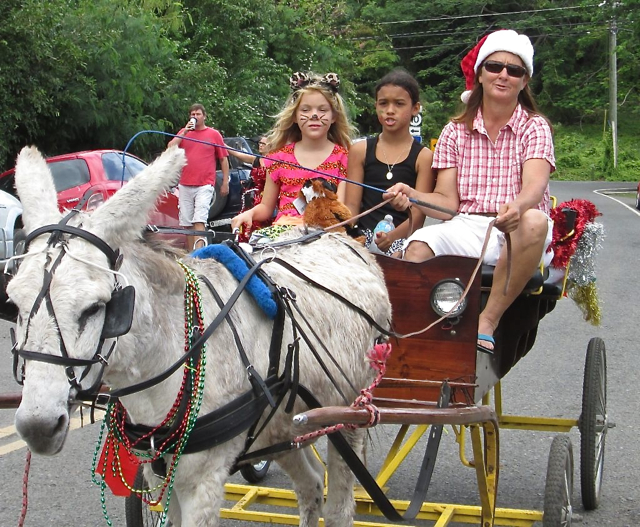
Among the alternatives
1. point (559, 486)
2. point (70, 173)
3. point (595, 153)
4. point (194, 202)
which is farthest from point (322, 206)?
point (595, 153)

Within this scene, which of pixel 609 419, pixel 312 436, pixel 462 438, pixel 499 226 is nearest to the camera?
pixel 312 436

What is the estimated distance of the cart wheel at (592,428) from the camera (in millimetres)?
5082

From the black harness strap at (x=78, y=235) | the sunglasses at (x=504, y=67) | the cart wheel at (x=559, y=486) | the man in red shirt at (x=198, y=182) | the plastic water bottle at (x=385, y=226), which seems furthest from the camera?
the man in red shirt at (x=198, y=182)

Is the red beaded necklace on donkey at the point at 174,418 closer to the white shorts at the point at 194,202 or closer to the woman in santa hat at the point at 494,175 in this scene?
the woman in santa hat at the point at 494,175

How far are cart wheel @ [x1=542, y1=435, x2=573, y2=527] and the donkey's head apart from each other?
2.43m

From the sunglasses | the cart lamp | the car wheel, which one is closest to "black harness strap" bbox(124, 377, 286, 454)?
the cart lamp

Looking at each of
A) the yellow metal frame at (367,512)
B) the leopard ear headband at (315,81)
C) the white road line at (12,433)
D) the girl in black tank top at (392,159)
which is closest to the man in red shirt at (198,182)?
the white road line at (12,433)

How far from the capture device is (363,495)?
4633 millimetres

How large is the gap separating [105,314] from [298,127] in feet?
9.24

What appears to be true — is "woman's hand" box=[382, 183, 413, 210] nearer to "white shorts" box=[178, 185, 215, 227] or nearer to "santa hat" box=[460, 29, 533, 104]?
"santa hat" box=[460, 29, 533, 104]

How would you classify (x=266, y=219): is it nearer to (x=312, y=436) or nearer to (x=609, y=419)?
(x=312, y=436)

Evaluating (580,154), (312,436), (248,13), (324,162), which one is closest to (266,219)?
(324,162)

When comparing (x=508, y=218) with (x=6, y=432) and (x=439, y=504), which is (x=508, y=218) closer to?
(x=439, y=504)

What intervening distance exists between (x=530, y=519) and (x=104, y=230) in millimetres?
2674
